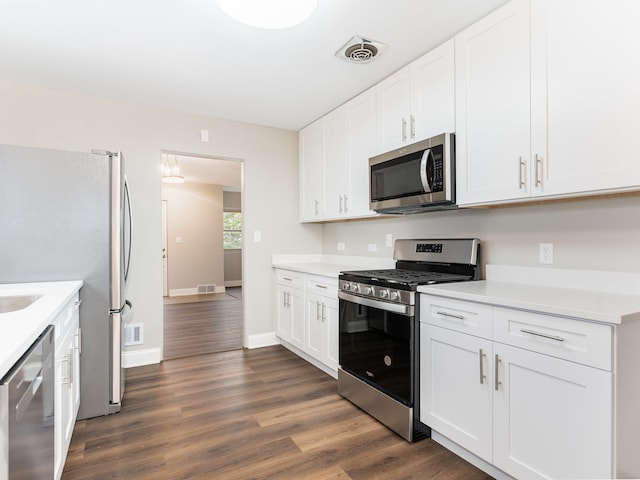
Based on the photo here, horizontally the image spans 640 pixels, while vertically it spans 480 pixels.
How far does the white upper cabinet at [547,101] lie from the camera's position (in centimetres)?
146

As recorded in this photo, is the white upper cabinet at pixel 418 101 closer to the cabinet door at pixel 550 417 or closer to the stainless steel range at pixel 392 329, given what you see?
the stainless steel range at pixel 392 329

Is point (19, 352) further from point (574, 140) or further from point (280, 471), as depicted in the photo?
point (574, 140)

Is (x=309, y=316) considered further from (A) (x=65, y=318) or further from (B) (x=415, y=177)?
(A) (x=65, y=318)

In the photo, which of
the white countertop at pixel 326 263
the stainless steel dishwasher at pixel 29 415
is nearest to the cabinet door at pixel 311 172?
the white countertop at pixel 326 263

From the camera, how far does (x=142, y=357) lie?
3.31 m

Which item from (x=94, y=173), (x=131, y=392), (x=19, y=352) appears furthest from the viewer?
(x=131, y=392)

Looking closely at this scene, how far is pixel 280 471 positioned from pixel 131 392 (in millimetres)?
1575

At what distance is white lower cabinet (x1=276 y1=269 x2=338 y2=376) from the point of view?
9.46 ft

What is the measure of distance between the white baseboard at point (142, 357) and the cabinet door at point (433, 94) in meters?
3.01

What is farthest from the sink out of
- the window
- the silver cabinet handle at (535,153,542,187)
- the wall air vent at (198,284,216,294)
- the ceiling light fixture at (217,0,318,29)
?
the window

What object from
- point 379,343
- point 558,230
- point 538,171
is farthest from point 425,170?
point 379,343

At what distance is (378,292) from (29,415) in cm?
174

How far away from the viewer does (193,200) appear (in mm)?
7723

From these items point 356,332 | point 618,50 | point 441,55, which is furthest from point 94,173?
point 618,50
